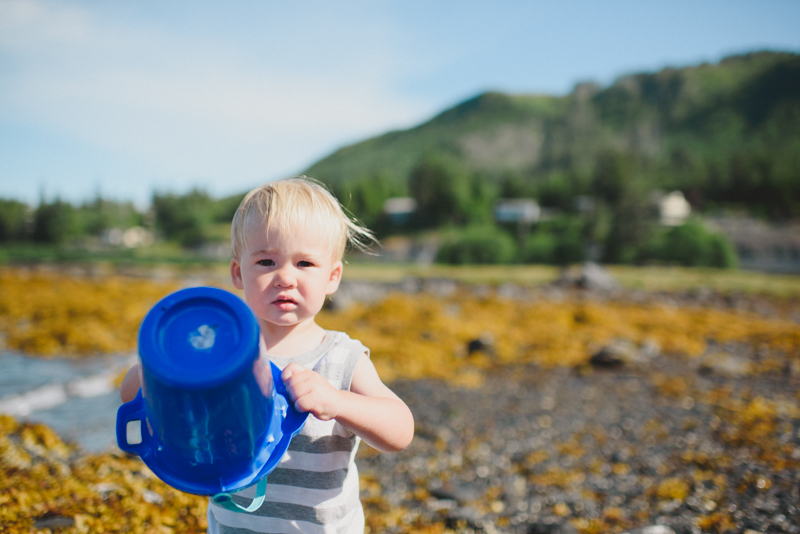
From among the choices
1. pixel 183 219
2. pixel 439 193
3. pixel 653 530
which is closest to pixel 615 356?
pixel 653 530

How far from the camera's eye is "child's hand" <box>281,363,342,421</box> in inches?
59.2

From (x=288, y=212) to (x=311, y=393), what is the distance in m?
0.67

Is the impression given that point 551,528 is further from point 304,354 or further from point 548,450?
point 304,354

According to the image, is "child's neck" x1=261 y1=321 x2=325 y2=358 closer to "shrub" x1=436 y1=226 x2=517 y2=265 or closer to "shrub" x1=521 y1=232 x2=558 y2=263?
"shrub" x1=436 y1=226 x2=517 y2=265

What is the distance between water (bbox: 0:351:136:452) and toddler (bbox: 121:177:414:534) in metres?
4.22

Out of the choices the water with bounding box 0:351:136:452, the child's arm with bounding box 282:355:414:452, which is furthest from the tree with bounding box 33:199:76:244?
the child's arm with bounding box 282:355:414:452

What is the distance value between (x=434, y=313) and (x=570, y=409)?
873 centimetres

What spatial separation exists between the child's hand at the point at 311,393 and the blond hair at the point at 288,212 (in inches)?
20.7

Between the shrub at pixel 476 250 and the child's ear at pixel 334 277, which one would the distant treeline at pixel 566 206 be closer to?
the shrub at pixel 476 250

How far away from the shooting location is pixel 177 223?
3748 inches

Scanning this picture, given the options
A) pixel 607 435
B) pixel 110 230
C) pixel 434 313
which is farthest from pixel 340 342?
pixel 110 230

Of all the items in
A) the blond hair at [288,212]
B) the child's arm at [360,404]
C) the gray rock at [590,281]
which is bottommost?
the gray rock at [590,281]

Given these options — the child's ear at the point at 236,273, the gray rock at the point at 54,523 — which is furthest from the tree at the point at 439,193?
the child's ear at the point at 236,273

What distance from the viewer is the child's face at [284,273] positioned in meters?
1.77
